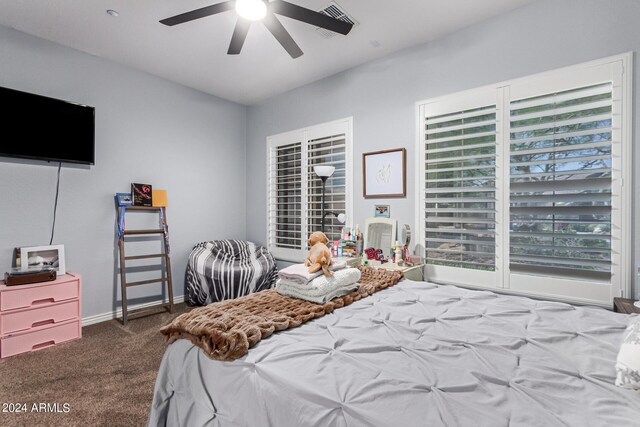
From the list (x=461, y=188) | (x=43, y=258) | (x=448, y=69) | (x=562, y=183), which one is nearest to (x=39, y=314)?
(x=43, y=258)

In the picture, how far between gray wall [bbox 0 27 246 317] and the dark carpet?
2.42 ft

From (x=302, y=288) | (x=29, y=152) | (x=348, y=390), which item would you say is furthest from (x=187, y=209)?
(x=348, y=390)

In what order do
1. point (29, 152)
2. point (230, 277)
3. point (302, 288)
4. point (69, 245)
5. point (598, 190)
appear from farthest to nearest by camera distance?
point (230, 277)
point (69, 245)
point (29, 152)
point (598, 190)
point (302, 288)

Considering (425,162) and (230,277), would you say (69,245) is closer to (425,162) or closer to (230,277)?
(230,277)

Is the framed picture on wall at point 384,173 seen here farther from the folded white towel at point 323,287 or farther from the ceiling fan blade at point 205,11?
the ceiling fan blade at point 205,11

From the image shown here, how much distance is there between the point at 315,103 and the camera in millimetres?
3732

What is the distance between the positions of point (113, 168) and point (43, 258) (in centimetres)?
107

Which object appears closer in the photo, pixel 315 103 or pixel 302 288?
pixel 302 288

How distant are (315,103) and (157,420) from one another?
3361 millimetres

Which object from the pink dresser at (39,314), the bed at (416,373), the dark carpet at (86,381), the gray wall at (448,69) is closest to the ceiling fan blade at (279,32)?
the gray wall at (448,69)

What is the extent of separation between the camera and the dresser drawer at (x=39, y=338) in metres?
2.39

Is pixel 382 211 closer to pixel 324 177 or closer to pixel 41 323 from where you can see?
pixel 324 177

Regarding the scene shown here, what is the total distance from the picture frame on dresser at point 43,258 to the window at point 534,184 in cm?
340

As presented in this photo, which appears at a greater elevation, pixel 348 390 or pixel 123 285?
pixel 348 390
